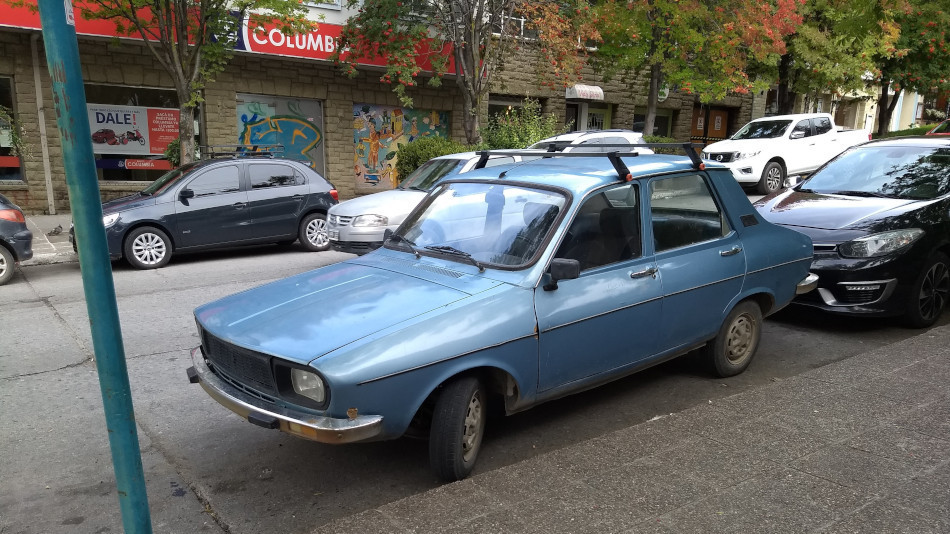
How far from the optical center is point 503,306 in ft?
12.4

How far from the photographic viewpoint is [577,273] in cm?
392

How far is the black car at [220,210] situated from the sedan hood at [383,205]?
6.08 feet

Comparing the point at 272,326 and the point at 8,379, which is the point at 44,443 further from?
the point at 272,326

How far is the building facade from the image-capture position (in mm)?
14727

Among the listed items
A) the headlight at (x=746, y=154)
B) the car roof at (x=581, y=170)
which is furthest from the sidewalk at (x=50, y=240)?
the headlight at (x=746, y=154)

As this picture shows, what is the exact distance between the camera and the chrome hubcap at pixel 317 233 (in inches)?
464

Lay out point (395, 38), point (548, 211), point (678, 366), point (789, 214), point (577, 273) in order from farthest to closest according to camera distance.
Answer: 1. point (395, 38)
2. point (789, 214)
3. point (678, 366)
4. point (548, 211)
5. point (577, 273)

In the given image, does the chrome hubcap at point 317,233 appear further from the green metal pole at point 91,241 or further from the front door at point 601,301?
the green metal pole at point 91,241

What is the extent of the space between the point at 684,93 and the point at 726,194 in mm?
21256

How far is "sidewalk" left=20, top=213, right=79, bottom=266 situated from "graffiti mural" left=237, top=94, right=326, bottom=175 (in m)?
4.54

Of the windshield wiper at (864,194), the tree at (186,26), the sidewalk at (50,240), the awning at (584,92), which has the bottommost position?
the sidewalk at (50,240)

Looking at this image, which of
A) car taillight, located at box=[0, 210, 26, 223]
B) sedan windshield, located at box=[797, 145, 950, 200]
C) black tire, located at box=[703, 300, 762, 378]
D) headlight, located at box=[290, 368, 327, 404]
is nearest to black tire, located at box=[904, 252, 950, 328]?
sedan windshield, located at box=[797, 145, 950, 200]

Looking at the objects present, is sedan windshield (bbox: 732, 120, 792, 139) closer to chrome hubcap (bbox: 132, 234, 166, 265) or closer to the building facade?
the building facade

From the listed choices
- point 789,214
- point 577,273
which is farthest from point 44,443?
point 789,214
